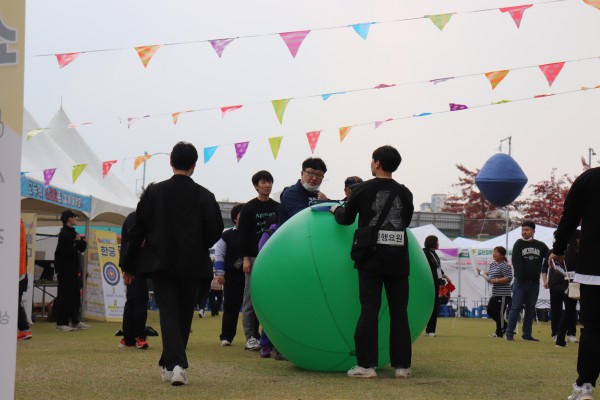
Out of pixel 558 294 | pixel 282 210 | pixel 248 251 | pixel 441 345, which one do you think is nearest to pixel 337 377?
pixel 282 210

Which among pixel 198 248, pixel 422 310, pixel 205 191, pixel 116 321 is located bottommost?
pixel 116 321

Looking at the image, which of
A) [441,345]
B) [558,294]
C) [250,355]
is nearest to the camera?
[250,355]

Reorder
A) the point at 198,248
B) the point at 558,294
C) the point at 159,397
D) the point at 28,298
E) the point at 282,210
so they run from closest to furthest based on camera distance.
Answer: the point at 159,397, the point at 198,248, the point at 282,210, the point at 558,294, the point at 28,298

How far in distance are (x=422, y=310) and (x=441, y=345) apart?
472cm

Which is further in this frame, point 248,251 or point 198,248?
point 248,251

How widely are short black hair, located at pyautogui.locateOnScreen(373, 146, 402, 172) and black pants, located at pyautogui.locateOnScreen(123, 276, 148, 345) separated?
13.9 feet

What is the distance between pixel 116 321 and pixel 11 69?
597 inches

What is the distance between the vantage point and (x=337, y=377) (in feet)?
23.3

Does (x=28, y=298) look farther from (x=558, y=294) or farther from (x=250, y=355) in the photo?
(x=558, y=294)

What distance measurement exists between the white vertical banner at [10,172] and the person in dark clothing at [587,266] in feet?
12.9

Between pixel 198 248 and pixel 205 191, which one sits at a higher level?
pixel 205 191

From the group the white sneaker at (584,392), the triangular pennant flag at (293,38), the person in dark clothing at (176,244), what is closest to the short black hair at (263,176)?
the triangular pennant flag at (293,38)

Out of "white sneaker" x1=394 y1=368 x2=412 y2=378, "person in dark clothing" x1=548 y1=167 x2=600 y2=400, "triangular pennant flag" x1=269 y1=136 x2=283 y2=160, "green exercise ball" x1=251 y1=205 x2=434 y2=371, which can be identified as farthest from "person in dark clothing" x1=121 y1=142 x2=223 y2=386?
"triangular pennant flag" x1=269 y1=136 x2=283 y2=160

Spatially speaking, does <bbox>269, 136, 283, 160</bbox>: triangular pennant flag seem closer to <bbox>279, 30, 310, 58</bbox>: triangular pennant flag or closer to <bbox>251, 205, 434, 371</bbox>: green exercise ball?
<bbox>279, 30, 310, 58</bbox>: triangular pennant flag
